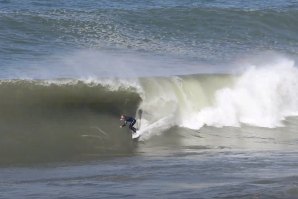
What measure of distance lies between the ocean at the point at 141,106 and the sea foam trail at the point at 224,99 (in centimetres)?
4

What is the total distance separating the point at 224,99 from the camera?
787 inches

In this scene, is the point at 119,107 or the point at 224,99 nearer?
the point at 119,107

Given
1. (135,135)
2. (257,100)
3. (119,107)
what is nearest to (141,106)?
(119,107)

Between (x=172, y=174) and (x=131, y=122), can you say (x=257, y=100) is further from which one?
(x=172, y=174)

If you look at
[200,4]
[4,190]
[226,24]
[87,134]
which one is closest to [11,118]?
[87,134]

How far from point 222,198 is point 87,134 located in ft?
18.6

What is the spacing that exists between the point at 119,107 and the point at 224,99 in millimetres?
3525

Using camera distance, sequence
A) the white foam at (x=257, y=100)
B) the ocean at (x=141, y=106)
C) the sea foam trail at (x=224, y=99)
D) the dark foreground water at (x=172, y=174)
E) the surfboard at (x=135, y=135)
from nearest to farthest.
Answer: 1. the dark foreground water at (x=172, y=174)
2. the ocean at (x=141, y=106)
3. the surfboard at (x=135, y=135)
4. the sea foam trail at (x=224, y=99)
5. the white foam at (x=257, y=100)

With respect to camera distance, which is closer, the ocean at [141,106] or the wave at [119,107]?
the ocean at [141,106]

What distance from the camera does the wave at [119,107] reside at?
14.6 meters

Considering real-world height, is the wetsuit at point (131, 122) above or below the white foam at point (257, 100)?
above

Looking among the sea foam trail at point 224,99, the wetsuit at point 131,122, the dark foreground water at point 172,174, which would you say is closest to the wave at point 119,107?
the sea foam trail at point 224,99

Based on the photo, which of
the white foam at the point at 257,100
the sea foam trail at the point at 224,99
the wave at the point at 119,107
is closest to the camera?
the wave at the point at 119,107

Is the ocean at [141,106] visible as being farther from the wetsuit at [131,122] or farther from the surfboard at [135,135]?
the wetsuit at [131,122]
